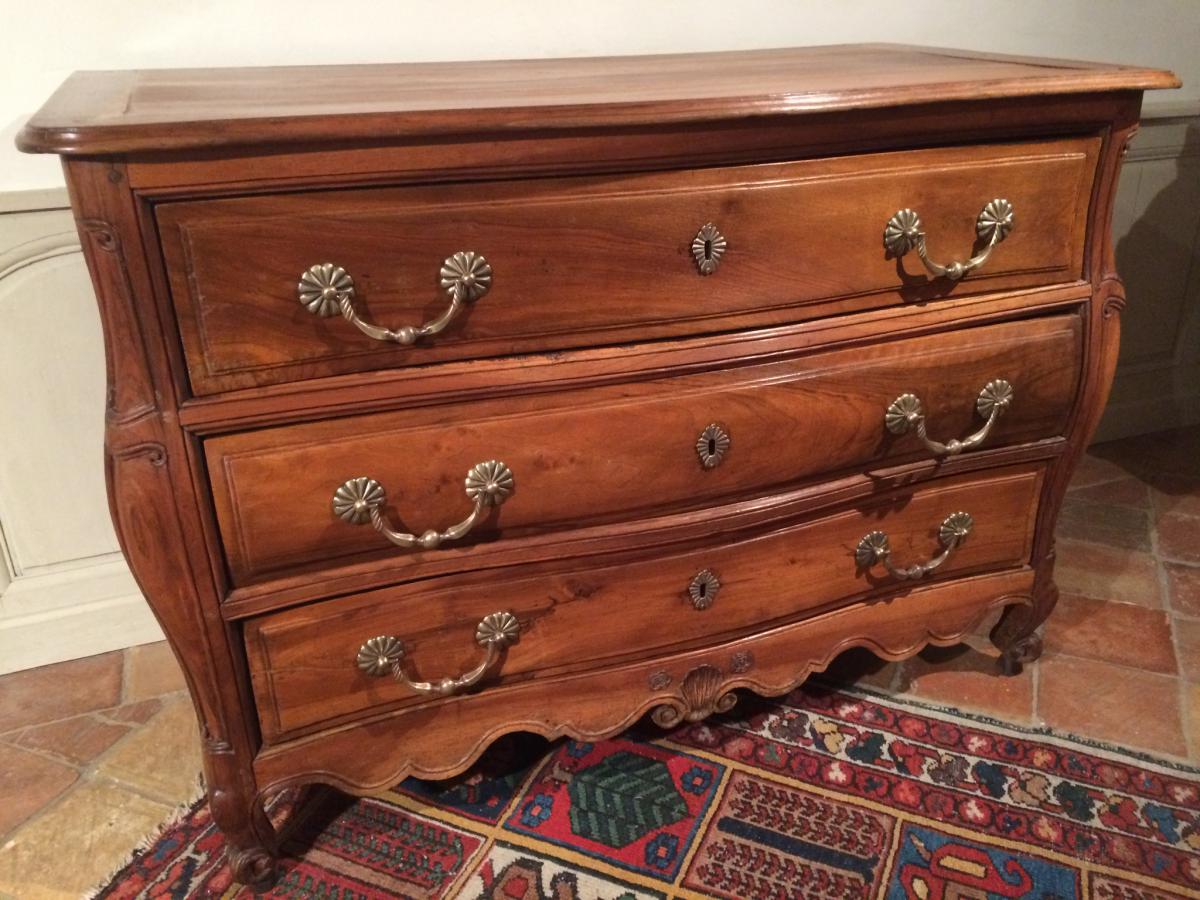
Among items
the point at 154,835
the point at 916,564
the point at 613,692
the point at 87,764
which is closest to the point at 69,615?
the point at 87,764

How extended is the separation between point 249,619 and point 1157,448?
239 cm

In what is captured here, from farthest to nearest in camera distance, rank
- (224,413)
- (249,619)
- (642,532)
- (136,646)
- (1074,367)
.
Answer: (136,646), (1074,367), (642,532), (249,619), (224,413)

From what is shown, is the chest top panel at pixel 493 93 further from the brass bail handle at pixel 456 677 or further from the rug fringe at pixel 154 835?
the rug fringe at pixel 154 835

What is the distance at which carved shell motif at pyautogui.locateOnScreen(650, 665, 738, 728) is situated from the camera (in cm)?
134

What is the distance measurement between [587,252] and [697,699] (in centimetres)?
69

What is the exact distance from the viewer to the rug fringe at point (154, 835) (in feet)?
4.18

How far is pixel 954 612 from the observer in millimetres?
1480

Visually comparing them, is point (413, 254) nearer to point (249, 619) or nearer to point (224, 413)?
point (224, 413)

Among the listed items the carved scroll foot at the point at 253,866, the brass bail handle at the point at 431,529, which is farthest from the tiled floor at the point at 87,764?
the brass bail handle at the point at 431,529

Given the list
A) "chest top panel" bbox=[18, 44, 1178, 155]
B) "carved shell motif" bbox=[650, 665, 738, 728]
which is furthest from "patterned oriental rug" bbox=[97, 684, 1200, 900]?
"chest top panel" bbox=[18, 44, 1178, 155]

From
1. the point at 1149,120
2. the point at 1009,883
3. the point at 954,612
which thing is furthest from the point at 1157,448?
the point at 1009,883

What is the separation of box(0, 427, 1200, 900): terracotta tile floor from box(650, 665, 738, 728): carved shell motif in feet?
1.33

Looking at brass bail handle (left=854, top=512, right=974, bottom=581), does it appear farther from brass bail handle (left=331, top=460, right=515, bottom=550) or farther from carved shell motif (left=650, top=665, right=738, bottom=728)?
brass bail handle (left=331, top=460, right=515, bottom=550)

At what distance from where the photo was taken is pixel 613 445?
3.67ft
